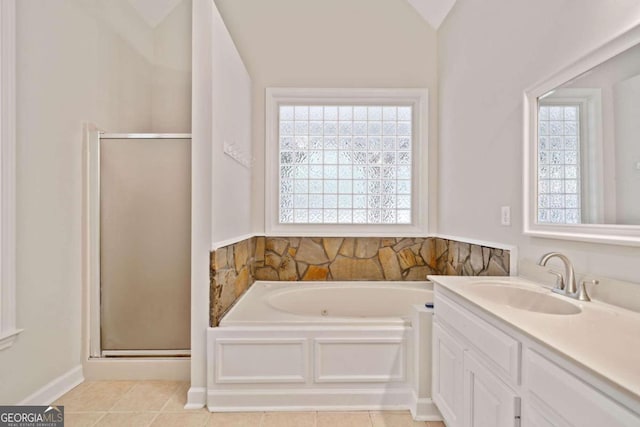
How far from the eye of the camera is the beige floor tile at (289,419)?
192cm

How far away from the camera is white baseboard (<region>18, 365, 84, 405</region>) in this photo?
2.00 m

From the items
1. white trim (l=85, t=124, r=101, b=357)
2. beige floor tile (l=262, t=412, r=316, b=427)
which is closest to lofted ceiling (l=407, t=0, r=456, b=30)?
white trim (l=85, t=124, r=101, b=357)

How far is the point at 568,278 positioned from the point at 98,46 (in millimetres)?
3356

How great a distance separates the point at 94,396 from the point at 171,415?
0.61m

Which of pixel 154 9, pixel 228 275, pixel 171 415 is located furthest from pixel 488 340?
pixel 154 9

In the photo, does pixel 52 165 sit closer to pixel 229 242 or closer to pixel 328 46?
pixel 229 242

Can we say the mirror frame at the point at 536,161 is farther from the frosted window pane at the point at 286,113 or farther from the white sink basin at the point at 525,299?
the frosted window pane at the point at 286,113

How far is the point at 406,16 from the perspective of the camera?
323cm

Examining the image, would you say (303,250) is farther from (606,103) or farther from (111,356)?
(606,103)

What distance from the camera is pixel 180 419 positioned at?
6.44 feet

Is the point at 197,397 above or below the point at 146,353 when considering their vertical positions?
below

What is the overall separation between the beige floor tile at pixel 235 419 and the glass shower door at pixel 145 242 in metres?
0.69

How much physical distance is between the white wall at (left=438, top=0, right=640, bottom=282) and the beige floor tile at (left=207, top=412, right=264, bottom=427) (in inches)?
70.2

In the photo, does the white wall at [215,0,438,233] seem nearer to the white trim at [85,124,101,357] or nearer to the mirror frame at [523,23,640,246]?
the white trim at [85,124,101,357]
